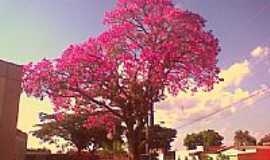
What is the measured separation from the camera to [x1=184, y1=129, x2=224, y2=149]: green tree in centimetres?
7706

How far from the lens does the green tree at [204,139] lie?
7706cm

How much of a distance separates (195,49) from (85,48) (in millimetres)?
4250

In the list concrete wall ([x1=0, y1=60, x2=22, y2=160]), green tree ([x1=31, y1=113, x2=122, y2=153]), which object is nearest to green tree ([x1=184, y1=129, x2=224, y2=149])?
green tree ([x1=31, y1=113, x2=122, y2=153])

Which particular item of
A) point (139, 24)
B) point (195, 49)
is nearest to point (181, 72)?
point (195, 49)

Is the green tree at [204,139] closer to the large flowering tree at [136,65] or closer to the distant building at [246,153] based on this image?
the distant building at [246,153]

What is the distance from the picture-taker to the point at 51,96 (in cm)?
1549

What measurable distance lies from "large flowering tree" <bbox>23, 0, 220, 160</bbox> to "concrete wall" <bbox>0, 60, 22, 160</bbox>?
4.41 meters

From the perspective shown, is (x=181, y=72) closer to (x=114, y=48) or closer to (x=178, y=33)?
(x=178, y=33)

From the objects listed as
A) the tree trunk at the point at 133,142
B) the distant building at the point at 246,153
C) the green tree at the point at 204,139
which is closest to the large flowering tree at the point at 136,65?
the tree trunk at the point at 133,142

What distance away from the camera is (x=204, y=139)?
7762 cm

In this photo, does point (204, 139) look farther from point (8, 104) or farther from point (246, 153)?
point (8, 104)

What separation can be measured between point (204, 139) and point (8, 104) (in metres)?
62.4

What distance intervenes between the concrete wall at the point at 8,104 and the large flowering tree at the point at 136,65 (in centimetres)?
441

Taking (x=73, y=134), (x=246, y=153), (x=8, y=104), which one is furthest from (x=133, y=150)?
(x=73, y=134)
